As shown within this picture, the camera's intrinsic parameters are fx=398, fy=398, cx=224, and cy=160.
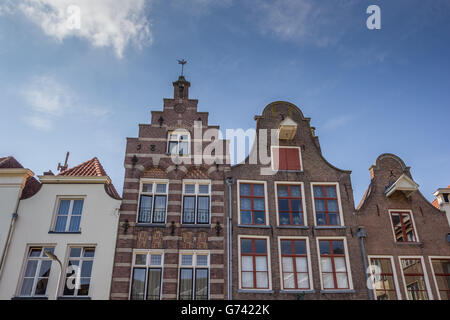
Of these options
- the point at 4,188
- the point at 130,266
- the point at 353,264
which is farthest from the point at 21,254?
the point at 353,264

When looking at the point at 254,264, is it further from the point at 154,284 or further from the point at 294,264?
the point at 154,284

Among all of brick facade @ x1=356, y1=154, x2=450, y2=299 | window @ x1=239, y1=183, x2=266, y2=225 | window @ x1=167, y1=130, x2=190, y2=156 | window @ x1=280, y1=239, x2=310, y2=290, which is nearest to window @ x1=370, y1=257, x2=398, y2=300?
brick facade @ x1=356, y1=154, x2=450, y2=299

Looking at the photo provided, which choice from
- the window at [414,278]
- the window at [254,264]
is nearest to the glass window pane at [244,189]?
the window at [254,264]

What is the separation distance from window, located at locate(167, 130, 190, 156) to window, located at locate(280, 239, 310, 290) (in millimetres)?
6008

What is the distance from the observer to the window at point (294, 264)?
626 inches

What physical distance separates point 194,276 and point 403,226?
949 centimetres

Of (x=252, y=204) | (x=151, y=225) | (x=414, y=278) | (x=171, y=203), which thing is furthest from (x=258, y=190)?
(x=414, y=278)

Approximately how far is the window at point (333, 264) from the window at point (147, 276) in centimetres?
659

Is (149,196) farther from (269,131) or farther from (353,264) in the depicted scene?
(353,264)

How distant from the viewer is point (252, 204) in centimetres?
1736

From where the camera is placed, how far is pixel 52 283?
1523 centimetres

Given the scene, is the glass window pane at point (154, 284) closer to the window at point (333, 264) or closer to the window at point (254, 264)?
the window at point (254, 264)

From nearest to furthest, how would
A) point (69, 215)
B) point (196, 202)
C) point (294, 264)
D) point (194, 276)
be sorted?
1. point (194, 276)
2. point (294, 264)
3. point (69, 215)
4. point (196, 202)
